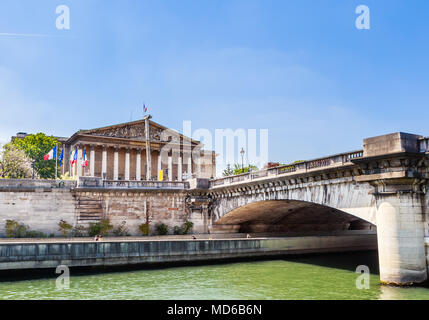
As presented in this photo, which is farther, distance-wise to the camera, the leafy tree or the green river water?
the leafy tree

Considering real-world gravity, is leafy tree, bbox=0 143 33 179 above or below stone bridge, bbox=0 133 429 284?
above

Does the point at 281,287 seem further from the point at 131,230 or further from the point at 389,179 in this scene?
the point at 131,230

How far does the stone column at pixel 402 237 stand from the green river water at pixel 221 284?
779mm

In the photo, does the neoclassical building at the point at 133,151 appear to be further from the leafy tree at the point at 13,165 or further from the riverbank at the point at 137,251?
the riverbank at the point at 137,251

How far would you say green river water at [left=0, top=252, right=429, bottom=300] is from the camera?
1958 centimetres

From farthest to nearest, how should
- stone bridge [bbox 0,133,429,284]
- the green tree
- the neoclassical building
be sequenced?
the green tree
the neoclassical building
stone bridge [bbox 0,133,429,284]

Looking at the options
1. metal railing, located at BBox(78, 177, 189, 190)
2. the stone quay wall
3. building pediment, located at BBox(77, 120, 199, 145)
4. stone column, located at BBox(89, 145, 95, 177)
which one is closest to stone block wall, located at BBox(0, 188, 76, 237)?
the stone quay wall

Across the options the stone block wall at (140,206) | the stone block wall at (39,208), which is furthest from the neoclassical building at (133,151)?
the stone block wall at (39,208)

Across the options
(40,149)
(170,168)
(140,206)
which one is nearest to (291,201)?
(140,206)

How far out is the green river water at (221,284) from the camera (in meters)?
19.6

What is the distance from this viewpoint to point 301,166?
29.5 metres

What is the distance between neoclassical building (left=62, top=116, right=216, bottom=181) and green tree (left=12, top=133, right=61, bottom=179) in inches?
236

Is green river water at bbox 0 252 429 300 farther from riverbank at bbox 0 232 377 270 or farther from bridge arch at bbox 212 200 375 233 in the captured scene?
bridge arch at bbox 212 200 375 233
